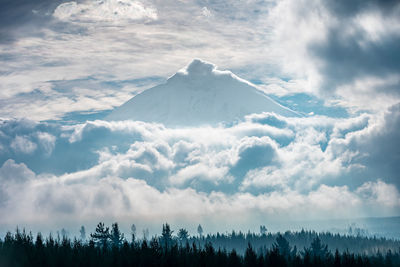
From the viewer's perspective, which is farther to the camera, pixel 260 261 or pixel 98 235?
pixel 98 235

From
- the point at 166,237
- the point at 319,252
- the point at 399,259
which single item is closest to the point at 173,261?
the point at 166,237

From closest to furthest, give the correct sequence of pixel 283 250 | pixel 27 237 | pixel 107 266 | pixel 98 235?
pixel 107 266
pixel 27 237
pixel 98 235
pixel 283 250

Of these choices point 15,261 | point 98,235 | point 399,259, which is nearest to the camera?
point 15,261

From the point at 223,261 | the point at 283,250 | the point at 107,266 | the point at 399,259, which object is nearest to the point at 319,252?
the point at 283,250

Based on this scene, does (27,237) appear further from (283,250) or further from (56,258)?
(283,250)

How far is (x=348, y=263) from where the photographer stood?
12219 centimetres

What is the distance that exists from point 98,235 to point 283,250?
6900 cm

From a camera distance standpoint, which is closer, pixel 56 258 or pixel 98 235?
pixel 56 258

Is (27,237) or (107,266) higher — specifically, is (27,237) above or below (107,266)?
above

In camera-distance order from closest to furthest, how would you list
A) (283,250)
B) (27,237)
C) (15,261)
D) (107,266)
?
(107,266) → (15,261) → (27,237) → (283,250)

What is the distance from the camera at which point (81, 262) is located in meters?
108

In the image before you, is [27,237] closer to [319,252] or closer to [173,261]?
[173,261]

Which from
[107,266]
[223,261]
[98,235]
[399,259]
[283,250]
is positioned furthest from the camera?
[399,259]

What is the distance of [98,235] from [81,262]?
169 feet
